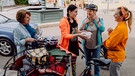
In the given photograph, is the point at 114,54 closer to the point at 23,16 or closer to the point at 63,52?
the point at 63,52

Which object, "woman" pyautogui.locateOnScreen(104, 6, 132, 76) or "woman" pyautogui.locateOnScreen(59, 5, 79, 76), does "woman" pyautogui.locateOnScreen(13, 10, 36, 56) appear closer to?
"woman" pyautogui.locateOnScreen(59, 5, 79, 76)

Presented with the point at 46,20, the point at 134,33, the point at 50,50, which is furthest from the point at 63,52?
the point at 46,20

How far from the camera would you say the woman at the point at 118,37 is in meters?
3.71

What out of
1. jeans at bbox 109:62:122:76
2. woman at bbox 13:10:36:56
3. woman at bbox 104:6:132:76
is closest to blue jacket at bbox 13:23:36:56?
woman at bbox 13:10:36:56

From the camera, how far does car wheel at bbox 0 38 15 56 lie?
293 inches

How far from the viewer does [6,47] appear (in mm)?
7523

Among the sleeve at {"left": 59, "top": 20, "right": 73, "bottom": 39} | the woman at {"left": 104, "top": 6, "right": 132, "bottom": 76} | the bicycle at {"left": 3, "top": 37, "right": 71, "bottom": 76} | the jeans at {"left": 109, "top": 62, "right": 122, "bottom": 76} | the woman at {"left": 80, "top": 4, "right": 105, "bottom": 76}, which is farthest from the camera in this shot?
the woman at {"left": 80, "top": 4, "right": 105, "bottom": 76}

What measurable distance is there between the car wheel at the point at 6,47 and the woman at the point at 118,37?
13.9 ft

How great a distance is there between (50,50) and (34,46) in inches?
10.5

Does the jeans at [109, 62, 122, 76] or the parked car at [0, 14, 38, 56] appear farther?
the parked car at [0, 14, 38, 56]

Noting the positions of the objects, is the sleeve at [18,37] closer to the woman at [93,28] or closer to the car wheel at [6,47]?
the woman at [93,28]

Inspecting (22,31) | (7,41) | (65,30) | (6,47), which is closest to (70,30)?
(65,30)

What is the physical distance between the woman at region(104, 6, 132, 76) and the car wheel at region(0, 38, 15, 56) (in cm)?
423

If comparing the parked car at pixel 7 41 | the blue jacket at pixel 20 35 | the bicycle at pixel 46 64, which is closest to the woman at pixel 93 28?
the bicycle at pixel 46 64
